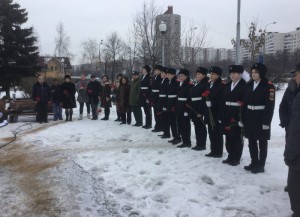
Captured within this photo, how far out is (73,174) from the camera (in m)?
6.63

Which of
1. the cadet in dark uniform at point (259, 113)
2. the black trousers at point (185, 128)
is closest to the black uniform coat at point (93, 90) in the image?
the black trousers at point (185, 128)

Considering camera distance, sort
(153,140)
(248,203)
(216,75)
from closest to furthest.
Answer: (248,203) → (216,75) → (153,140)

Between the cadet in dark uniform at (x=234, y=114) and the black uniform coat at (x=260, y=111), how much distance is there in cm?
30

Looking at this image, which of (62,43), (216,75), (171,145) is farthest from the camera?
(62,43)

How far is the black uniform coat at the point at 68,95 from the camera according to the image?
13.4 meters

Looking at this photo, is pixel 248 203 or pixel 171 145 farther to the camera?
pixel 171 145

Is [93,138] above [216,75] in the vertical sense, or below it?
below

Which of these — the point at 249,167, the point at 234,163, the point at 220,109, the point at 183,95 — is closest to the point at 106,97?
the point at 183,95

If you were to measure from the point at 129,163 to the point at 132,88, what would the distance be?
508 centimetres

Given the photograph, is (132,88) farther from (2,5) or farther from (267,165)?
(2,5)

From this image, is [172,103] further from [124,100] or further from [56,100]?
[56,100]

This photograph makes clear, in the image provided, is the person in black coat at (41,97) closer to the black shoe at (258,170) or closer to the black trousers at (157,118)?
the black trousers at (157,118)

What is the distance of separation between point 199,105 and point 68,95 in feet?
23.3

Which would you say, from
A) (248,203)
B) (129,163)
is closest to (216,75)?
(129,163)
